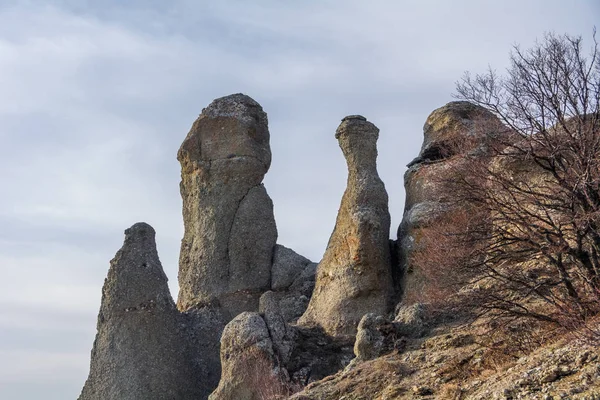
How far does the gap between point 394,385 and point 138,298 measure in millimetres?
9859

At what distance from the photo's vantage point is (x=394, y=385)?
15312 millimetres

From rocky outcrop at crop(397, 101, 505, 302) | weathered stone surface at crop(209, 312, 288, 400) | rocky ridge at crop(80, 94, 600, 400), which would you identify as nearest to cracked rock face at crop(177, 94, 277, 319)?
rocky ridge at crop(80, 94, 600, 400)

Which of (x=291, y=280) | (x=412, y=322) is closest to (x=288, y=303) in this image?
(x=291, y=280)

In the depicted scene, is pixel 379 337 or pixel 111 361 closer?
pixel 379 337

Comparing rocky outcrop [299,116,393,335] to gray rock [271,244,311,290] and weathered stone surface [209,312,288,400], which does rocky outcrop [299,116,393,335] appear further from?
weathered stone surface [209,312,288,400]

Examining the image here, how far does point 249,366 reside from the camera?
64.8 ft

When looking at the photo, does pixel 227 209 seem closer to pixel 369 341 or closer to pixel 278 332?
pixel 278 332

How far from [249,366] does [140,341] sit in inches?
160

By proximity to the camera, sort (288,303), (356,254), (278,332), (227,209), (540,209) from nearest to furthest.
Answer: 1. (540,209)
2. (278,332)
3. (356,254)
4. (288,303)
5. (227,209)

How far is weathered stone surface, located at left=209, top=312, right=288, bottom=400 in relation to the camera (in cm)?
1938

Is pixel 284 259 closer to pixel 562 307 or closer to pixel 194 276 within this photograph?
pixel 194 276

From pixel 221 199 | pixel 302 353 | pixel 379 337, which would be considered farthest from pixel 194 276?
pixel 379 337

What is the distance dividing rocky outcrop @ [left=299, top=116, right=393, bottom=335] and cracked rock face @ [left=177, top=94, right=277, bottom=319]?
3.08 meters

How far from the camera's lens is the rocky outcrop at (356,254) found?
22656 millimetres
